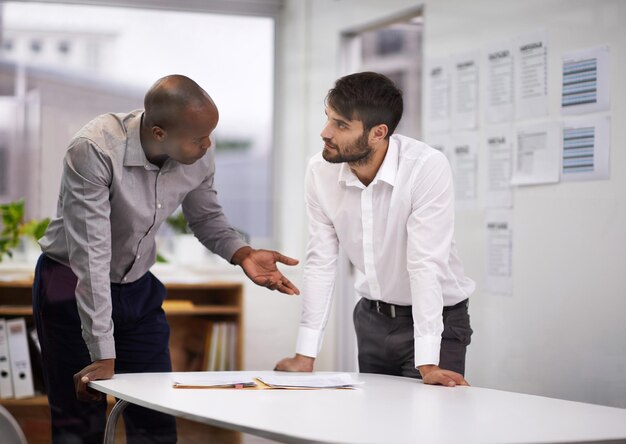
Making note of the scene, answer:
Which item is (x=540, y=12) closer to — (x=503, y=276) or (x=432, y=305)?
(x=503, y=276)

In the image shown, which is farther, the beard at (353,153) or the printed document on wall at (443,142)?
the printed document on wall at (443,142)

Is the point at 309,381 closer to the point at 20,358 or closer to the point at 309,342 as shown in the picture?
the point at 309,342

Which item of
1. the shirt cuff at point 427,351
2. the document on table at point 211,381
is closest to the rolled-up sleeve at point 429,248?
the shirt cuff at point 427,351

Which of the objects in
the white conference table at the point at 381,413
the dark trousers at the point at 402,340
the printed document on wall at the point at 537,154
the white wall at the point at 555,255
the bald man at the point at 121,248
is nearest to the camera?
the white conference table at the point at 381,413

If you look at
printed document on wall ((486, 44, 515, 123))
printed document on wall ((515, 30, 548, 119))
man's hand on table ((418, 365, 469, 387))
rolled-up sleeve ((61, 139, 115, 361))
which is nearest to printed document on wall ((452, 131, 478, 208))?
printed document on wall ((486, 44, 515, 123))

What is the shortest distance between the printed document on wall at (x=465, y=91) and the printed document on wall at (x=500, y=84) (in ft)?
0.25

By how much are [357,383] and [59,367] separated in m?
0.83

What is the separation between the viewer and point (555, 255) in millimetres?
2773

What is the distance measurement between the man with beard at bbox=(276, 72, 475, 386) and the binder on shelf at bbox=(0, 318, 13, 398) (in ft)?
5.98

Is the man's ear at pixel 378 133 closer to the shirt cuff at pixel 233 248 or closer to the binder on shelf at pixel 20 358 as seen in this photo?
the shirt cuff at pixel 233 248

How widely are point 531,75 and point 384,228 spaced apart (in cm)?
94

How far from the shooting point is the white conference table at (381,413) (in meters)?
1.47

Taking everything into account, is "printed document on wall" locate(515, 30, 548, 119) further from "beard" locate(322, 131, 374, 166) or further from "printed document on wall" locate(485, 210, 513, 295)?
"beard" locate(322, 131, 374, 166)

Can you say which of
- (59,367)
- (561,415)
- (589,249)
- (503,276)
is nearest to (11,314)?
(59,367)
